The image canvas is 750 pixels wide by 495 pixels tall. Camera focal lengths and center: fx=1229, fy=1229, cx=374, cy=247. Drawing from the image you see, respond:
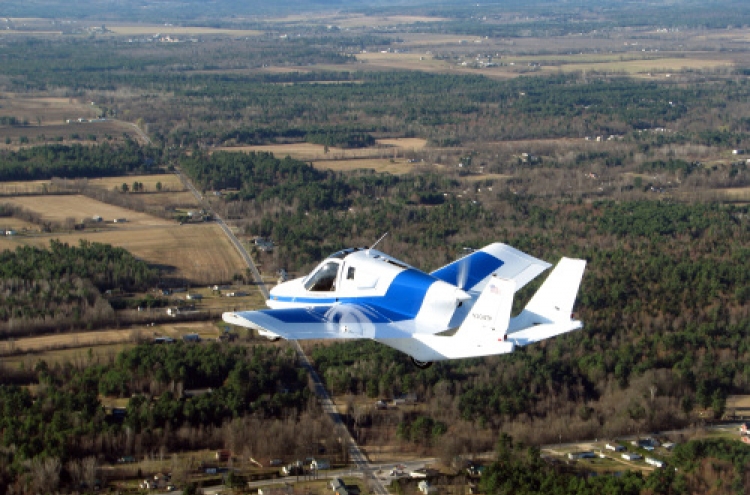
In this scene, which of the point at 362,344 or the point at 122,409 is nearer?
the point at 122,409

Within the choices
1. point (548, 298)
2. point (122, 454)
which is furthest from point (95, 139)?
point (548, 298)

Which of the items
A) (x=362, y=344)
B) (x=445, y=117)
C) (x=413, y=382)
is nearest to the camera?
(x=413, y=382)

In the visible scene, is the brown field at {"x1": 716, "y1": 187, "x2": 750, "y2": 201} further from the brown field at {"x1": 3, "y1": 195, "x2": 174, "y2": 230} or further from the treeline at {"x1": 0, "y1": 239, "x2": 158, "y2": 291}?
the treeline at {"x1": 0, "y1": 239, "x2": 158, "y2": 291}

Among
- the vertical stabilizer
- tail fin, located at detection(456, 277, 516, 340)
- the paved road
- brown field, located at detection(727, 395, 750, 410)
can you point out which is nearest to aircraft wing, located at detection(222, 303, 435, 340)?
tail fin, located at detection(456, 277, 516, 340)

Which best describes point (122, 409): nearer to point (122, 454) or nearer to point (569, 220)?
point (122, 454)

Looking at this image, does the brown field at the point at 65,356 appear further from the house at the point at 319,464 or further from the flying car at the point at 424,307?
the flying car at the point at 424,307

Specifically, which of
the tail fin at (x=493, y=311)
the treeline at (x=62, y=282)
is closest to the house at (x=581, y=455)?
the tail fin at (x=493, y=311)

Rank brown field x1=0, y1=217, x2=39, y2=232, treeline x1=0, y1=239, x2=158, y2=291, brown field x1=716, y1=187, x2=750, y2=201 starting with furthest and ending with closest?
brown field x1=716, y1=187, x2=750, y2=201 < brown field x1=0, y1=217, x2=39, y2=232 < treeline x1=0, y1=239, x2=158, y2=291
